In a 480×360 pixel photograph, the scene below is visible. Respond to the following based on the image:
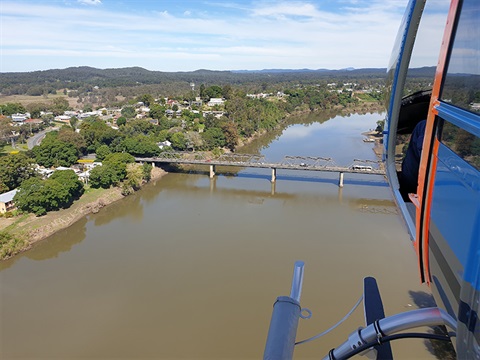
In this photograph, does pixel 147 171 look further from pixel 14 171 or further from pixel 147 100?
pixel 147 100

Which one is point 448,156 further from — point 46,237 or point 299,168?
point 299,168

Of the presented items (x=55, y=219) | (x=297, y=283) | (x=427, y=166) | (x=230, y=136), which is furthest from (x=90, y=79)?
(x=427, y=166)

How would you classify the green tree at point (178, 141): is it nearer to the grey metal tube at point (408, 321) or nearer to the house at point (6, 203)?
the house at point (6, 203)

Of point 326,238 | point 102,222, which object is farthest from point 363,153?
point 102,222

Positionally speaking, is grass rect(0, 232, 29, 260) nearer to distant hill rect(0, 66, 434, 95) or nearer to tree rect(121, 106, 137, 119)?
tree rect(121, 106, 137, 119)

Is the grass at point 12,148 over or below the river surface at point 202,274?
over

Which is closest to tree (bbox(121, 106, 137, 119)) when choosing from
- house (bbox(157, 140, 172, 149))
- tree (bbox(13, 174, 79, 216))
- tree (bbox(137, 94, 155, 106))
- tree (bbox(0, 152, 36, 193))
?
tree (bbox(137, 94, 155, 106))

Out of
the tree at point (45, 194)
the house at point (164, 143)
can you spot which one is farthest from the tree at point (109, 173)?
the house at point (164, 143)
